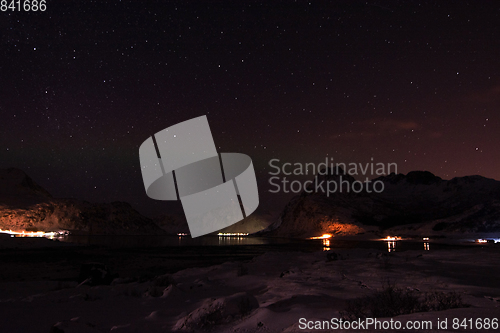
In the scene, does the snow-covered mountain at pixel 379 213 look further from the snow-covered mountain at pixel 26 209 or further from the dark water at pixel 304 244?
the snow-covered mountain at pixel 26 209

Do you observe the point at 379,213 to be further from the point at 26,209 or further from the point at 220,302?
the point at 220,302

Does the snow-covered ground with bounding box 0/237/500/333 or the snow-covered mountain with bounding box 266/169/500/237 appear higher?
the snow-covered ground with bounding box 0/237/500/333

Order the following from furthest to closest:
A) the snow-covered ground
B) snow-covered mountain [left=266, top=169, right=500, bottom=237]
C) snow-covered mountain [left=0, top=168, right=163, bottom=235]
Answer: snow-covered mountain [left=0, top=168, right=163, bottom=235]
snow-covered mountain [left=266, top=169, right=500, bottom=237]
the snow-covered ground

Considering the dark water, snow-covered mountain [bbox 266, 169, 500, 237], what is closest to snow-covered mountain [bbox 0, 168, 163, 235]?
the dark water

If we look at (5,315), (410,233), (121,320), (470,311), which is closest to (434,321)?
(470,311)

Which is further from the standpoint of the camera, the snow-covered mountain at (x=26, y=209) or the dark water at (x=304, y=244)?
the snow-covered mountain at (x=26, y=209)

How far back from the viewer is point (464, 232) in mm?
96250

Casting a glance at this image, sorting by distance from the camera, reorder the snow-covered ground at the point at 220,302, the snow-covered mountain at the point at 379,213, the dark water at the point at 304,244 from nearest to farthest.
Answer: the snow-covered ground at the point at 220,302 < the dark water at the point at 304,244 < the snow-covered mountain at the point at 379,213

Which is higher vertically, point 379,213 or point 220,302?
point 220,302

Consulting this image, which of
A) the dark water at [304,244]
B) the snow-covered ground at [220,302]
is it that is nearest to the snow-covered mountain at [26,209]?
the dark water at [304,244]

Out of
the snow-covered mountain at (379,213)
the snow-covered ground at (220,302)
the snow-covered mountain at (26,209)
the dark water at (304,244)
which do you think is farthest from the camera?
the snow-covered mountain at (26,209)

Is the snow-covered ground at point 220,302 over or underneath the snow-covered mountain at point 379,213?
over

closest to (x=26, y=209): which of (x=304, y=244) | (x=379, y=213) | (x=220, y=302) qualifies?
(x=304, y=244)

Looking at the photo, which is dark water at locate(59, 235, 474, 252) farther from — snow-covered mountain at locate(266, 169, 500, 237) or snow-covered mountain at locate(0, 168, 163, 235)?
snow-covered mountain at locate(0, 168, 163, 235)
